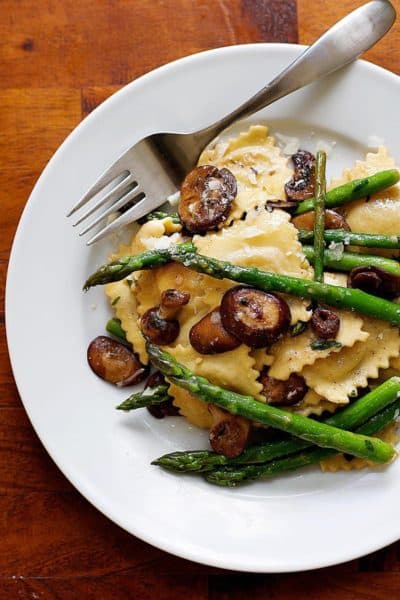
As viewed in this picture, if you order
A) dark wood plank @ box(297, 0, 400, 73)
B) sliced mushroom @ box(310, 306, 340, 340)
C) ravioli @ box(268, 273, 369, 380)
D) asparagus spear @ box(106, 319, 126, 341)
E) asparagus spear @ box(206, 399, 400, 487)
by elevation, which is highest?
dark wood plank @ box(297, 0, 400, 73)

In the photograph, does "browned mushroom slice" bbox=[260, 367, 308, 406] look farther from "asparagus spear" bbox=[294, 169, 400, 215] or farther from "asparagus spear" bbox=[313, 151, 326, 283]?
"asparagus spear" bbox=[294, 169, 400, 215]

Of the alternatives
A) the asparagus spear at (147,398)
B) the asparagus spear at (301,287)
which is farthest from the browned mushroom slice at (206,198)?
the asparagus spear at (147,398)

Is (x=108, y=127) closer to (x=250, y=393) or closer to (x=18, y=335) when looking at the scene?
(x=18, y=335)

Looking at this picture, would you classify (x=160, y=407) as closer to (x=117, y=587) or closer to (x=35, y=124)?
(x=117, y=587)

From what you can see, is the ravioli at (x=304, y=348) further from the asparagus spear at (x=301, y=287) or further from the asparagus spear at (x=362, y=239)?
the asparagus spear at (x=362, y=239)

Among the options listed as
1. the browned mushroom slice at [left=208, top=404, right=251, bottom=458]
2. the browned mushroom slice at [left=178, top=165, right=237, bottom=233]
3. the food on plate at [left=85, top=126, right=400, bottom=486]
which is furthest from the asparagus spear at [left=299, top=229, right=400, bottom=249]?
the browned mushroom slice at [left=208, top=404, right=251, bottom=458]

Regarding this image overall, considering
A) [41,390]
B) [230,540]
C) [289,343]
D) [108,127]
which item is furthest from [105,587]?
[108,127]
